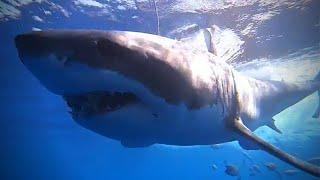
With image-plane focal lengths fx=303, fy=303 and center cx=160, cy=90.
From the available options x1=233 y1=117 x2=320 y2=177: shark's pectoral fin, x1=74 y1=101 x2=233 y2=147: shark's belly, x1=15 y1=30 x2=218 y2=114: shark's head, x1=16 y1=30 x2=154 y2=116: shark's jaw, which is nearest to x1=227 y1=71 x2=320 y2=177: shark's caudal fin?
x1=233 y1=117 x2=320 y2=177: shark's pectoral fin

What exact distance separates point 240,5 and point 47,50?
33.0 feet

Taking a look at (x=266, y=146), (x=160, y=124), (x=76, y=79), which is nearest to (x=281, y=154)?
(x=266, y=146)

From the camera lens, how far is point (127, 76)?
272 cm

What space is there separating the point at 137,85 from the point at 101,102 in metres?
0.37

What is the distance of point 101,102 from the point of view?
2.82 meters

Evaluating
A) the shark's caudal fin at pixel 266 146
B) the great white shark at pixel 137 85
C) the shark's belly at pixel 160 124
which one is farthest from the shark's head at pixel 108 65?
the shark's caudal fin at pixel 266 146

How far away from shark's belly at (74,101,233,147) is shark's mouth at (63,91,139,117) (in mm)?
50

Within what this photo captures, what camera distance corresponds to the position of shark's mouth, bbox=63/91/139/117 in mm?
2785

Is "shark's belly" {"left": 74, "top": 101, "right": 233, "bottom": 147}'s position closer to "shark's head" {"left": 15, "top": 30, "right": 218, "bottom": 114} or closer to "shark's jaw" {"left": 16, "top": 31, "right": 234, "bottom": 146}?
"shark's jaw" {"left": 16, "top": 31, "right": 234, "bottom": 146}

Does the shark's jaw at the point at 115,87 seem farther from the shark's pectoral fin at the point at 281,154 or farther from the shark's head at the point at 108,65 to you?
the shark's pectoral fin at the point at 281,154

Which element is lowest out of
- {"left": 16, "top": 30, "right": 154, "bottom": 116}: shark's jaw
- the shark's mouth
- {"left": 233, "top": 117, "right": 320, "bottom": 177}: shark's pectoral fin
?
{"left": 233, "top": 117, "right": 320, "bottom": 177}: shark's pectoral fin

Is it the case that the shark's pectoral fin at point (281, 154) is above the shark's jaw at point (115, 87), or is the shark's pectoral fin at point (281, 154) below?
below

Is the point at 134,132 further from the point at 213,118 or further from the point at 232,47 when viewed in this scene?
the point at 232,47

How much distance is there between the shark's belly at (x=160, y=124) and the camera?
9.70 feet
